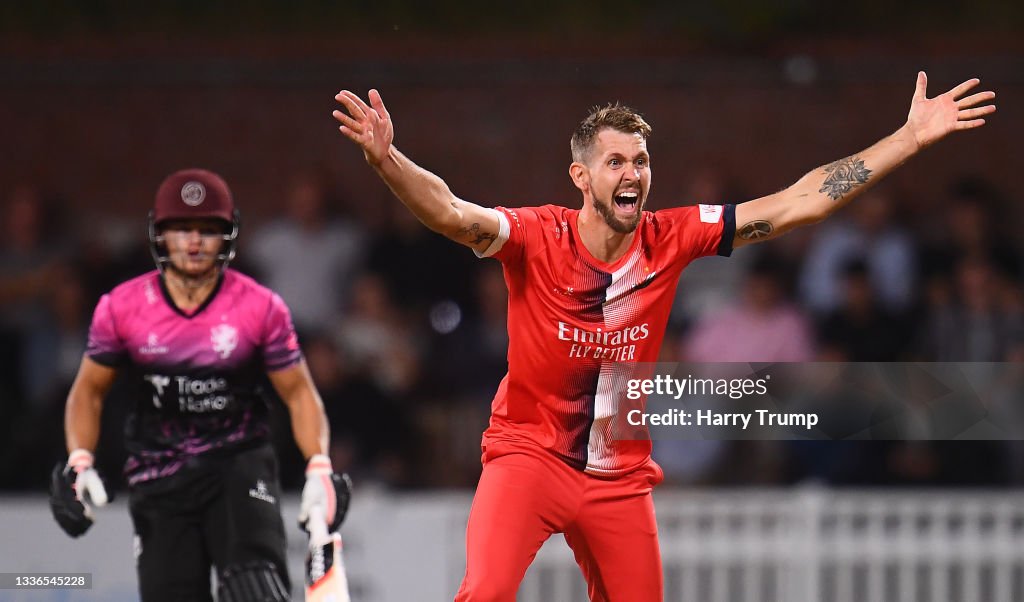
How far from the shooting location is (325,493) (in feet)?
21.0

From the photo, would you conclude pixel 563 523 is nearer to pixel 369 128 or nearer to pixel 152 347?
pixel 369 128

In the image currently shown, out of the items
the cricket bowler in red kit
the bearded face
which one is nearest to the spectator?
the cricket bowler in red kit

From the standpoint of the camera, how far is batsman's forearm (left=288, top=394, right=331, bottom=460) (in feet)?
21.5

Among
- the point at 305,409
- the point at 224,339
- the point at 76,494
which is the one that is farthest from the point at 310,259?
the point at 76,494

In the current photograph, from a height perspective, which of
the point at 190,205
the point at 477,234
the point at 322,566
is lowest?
the point at 322,566

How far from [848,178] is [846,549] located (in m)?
3.45

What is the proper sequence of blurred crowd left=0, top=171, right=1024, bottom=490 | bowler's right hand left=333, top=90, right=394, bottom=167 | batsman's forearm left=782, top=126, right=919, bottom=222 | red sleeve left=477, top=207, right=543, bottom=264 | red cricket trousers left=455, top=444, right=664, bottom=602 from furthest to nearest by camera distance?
blurred crowd left=0, top=171, right=1024, bottom=490 < batsman's forearm left=782, top=126, right=919, bottom=222 < red sleeve left=477, top=207, right=543, bottom=264 < red cricket trousers left=455, top=444, right=664, bottom=602 < bowler's right hand left=333, top=90, right=394, bottom=167

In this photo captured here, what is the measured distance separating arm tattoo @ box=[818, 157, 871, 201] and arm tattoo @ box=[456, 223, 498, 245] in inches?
54.0

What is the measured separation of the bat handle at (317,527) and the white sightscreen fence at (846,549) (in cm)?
280

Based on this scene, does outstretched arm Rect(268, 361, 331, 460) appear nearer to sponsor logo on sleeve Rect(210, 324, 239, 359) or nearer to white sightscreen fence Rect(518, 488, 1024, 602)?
sponsor logo on sleeve Rect(210, 324, 239, 359)

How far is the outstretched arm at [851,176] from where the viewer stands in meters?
6.04

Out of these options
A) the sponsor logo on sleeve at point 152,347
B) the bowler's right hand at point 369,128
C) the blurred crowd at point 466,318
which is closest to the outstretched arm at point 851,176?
the bowler's right hand at point 369,128

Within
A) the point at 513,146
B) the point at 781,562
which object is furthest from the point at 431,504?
the point at 513,146

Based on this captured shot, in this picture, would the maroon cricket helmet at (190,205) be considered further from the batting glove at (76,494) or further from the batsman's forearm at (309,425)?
the batting glove at (76,494)
